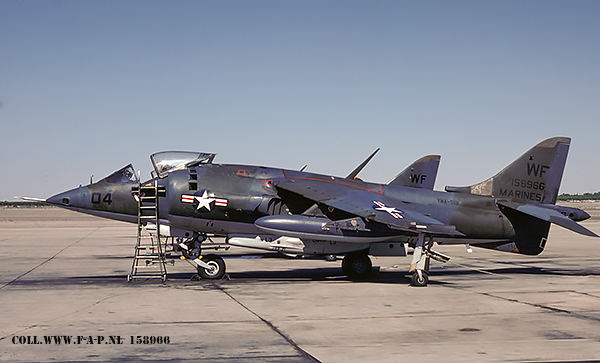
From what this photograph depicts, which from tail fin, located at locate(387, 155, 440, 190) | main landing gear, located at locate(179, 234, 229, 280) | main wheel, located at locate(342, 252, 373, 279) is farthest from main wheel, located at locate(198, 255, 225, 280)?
tail fin, located at locate(387, 155, 440, 190)

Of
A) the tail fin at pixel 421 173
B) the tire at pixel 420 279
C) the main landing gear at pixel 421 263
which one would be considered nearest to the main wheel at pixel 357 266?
the main landing gear at pixel 421 263

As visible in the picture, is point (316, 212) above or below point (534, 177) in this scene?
below

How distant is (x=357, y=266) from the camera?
1695cm

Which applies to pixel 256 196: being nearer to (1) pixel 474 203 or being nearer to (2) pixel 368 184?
(2) pixel 368 184

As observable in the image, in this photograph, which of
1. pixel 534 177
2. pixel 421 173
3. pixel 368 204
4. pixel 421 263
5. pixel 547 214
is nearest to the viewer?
pixel 421 263

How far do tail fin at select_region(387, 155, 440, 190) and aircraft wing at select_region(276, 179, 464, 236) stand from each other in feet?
28.4

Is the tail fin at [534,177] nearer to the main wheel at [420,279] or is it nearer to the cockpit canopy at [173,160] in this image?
the main wheel at [420,279]

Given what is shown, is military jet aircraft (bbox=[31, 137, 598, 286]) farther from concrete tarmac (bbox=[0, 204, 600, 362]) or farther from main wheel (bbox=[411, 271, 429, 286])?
concrete tarmac (bbox=[0, 204, 600, 362])

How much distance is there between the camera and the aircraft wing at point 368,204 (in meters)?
14.5

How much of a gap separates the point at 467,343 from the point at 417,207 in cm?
887

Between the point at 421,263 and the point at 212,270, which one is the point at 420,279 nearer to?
the point at 421,263

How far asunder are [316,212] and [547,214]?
6.58m

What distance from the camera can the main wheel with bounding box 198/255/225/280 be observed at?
15.7 metres

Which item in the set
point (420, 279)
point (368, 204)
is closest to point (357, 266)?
point (368, 204)
